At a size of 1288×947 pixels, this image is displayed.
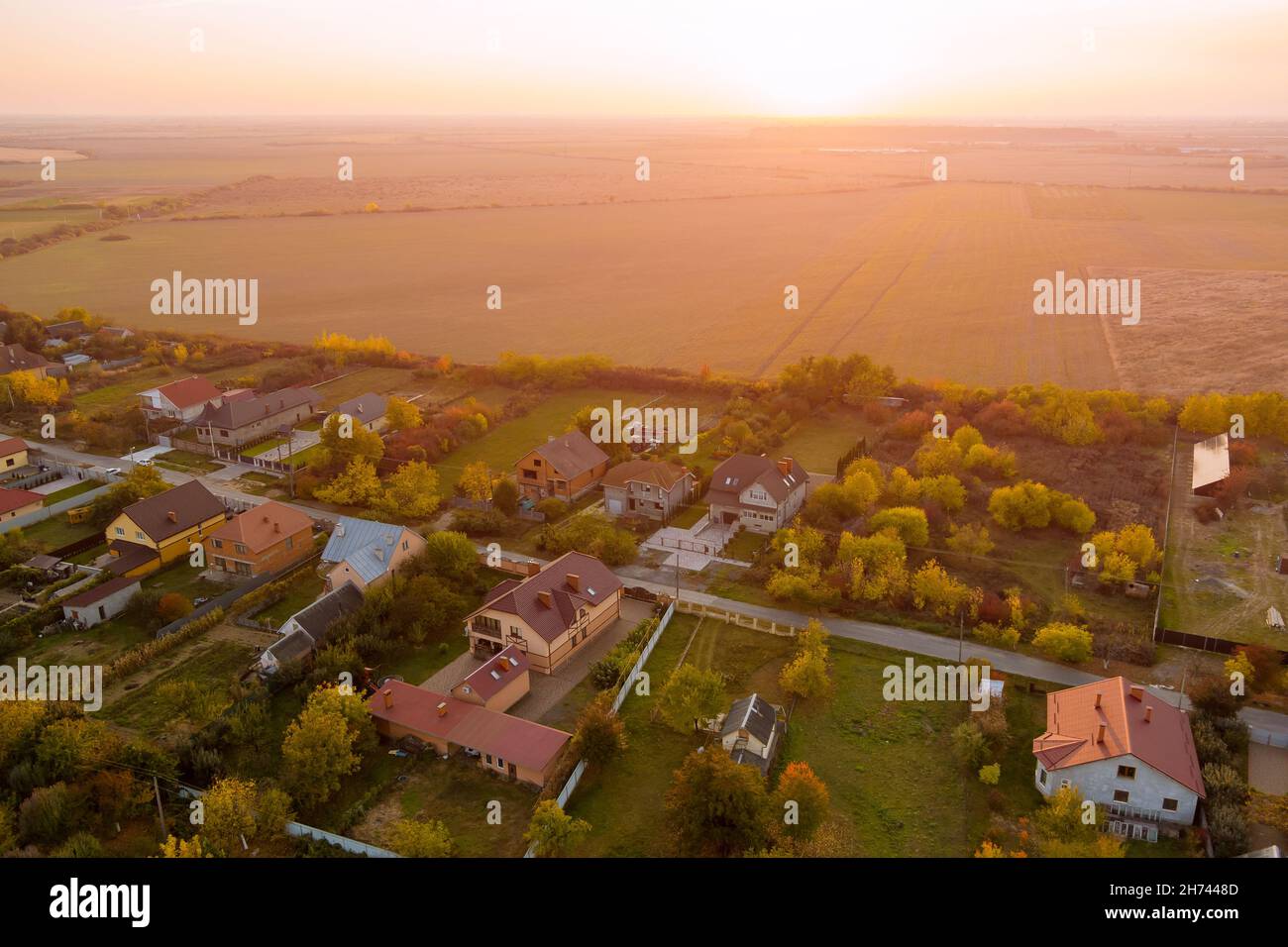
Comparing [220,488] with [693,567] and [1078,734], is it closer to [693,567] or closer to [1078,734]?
[693,567]

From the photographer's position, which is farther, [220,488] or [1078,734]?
[220,488]

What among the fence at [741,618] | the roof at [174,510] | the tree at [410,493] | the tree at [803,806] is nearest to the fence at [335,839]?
the tree at [803,806]

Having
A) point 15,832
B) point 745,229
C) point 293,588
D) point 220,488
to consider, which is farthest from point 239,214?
point 15,832

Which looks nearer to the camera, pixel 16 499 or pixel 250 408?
pixel 16 499

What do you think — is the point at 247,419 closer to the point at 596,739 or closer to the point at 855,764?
the point at 596,739

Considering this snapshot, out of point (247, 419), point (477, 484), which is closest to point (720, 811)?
point (477, 484)

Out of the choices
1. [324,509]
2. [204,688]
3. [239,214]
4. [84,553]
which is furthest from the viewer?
[239,214]
